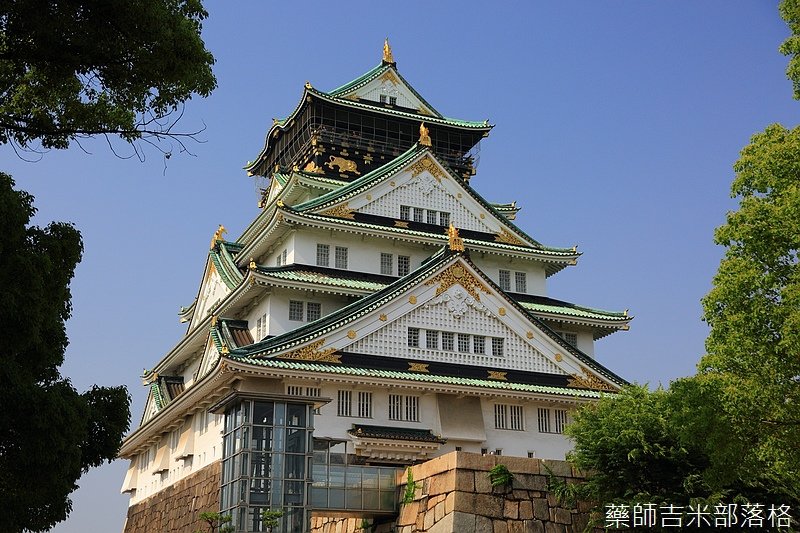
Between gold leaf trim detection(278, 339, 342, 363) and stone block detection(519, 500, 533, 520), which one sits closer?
stone block detection(519, 500, 533, 520)

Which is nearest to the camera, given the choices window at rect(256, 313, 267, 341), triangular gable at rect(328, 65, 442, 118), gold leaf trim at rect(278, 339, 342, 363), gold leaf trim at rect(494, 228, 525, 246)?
gold leaf trim at rect(278, 339, 342, 363)

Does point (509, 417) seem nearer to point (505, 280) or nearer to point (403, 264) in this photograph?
point (505, 280)

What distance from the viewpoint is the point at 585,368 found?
33.4 meters

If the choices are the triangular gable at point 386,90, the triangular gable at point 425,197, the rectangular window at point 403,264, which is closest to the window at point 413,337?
the rectangular window at point 403,264

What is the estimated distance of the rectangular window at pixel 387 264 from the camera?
3684 cm

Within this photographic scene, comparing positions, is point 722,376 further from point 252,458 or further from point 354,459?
point 354,459

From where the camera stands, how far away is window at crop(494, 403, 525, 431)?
3200 cm

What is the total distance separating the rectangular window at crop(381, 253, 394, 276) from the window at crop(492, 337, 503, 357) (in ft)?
20.1

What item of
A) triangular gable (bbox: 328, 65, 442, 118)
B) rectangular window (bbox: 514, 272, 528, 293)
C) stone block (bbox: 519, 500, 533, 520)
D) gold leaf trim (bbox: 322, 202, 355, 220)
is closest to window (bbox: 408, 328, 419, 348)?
gold leaf trim (bbox: 322, 202, 355, 220)

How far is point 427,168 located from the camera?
39.2m

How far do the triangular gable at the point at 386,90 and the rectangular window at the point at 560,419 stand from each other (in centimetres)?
1952

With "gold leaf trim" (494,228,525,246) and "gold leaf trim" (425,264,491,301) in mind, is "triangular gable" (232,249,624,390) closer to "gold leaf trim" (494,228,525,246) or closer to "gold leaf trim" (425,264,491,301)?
"gold leaf trim" (425,264,491,301)

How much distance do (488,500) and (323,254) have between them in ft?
54.3

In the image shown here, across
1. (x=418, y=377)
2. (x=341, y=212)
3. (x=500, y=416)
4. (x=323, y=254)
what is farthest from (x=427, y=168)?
(x=500, y=416)
